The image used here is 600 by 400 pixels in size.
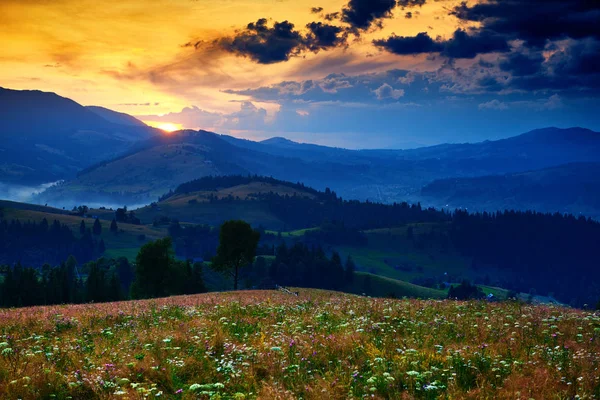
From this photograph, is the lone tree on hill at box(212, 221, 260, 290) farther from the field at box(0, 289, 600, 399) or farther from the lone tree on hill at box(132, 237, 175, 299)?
the field at box(0, 289, 600, 399)

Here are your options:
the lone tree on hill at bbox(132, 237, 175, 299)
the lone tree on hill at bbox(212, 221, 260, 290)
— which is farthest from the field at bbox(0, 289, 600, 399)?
the lone tree on hill at bbox(132, 237, 175, 299)

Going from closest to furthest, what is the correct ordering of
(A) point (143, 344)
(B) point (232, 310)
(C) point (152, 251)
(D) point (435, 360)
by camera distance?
(D) point (435, 360) < (A) point (143, 344) < (B) point (232, 310) < (C) point (152, 251)

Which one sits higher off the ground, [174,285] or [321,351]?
[321,351]

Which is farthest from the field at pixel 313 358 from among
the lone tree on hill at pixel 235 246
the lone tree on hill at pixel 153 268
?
the lone tree on hill at pixel 153 268

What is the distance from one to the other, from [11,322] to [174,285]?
7072cm

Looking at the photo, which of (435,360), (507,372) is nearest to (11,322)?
(435,360)

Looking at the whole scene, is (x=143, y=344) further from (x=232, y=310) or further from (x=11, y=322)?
(x=11, y=322)

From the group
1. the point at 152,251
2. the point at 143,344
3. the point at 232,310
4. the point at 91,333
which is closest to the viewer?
the point at 143,344

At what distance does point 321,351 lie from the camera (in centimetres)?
1225

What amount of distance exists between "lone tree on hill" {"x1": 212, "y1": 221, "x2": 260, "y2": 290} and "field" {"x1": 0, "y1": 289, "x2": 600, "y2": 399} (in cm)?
6455

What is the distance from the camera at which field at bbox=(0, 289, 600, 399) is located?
9859mm

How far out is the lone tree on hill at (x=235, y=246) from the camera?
82125 mm

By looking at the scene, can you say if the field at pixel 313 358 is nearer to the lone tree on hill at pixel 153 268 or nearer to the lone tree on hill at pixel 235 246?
the lone tree on hill at pixel 235 246

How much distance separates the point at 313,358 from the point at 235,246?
7150 centimetres
